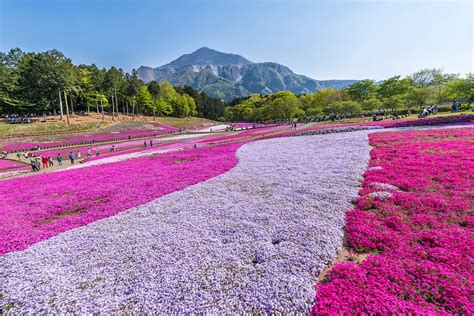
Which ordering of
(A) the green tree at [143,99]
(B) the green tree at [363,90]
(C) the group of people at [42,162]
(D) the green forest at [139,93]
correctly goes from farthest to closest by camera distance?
(A) the green tree at [143,99] < (B) the green tree at [363,90] < (D) the green forest at [139,93] < (C) the group of people at [42,162]

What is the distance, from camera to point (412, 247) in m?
6.79

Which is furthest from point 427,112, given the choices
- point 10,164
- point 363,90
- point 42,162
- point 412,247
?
point 10,164

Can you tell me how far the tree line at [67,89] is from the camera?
207ft

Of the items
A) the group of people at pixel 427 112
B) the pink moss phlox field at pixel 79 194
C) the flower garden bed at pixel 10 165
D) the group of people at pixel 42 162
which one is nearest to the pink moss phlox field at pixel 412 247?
the pink moss phlox field at pixel 79 194

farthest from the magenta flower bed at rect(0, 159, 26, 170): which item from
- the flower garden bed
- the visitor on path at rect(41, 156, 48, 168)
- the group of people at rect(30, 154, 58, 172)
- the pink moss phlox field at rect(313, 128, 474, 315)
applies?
the pink moss phlox field at rect(313, 128, 474, 315)

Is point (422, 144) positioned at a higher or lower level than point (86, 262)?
higher

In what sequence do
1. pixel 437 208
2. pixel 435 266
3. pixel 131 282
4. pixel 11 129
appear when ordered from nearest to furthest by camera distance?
pixel 435 266 < pixel 131 282 < pixel 437 208 < pixel 11 129

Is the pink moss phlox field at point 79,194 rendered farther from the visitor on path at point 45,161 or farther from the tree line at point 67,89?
the tree line at point 67,89

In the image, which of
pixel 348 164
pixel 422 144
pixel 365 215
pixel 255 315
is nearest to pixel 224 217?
pixel 255 315

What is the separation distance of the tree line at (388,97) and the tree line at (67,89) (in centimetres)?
5210

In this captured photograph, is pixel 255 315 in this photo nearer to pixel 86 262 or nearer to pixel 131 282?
pixel 131 282

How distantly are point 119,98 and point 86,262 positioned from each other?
109899mm

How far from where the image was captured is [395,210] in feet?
29.9

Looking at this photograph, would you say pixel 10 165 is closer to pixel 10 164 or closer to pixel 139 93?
pixel 10 164
